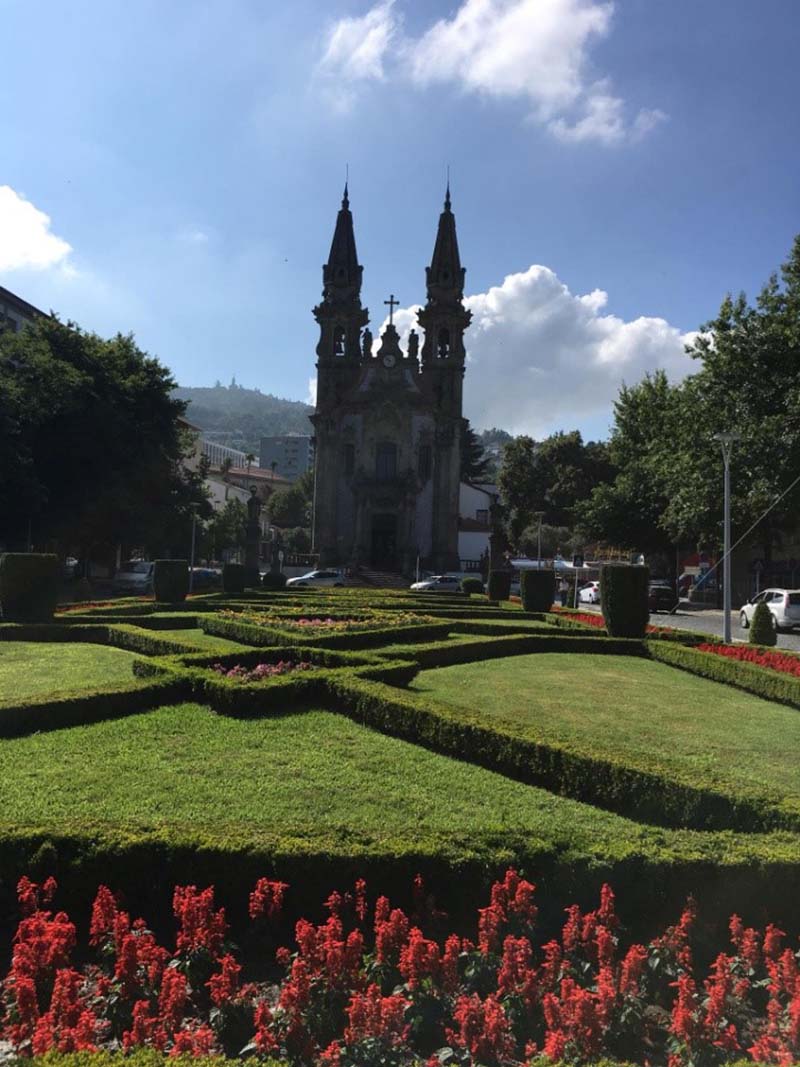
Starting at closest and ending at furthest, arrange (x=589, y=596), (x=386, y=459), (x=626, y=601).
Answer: (x=626, y=601) < (x=589, y=596) < (x=386, y=459)

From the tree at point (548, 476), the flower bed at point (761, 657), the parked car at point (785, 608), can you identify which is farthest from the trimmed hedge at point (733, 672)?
the tree at point (548, 476)

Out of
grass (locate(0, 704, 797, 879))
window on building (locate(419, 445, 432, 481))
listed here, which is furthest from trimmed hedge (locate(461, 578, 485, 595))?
grass (locate(0, 704, 797, 879))

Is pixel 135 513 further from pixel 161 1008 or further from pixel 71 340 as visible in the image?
pixel 161 1008

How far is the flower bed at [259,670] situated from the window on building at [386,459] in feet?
139

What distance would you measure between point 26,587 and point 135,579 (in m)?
18.4

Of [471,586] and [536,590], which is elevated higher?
[536,590]

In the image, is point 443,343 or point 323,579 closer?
point 323,579

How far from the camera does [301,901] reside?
446 centimetres

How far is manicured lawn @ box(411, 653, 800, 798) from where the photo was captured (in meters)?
6.94

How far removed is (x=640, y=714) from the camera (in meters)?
10.1

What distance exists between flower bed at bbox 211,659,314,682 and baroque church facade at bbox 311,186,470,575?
39.6m

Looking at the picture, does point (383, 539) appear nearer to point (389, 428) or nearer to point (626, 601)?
point (389, 428)

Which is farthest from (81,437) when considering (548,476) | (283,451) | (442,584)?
(283,451)

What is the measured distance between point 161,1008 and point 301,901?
1.22m
